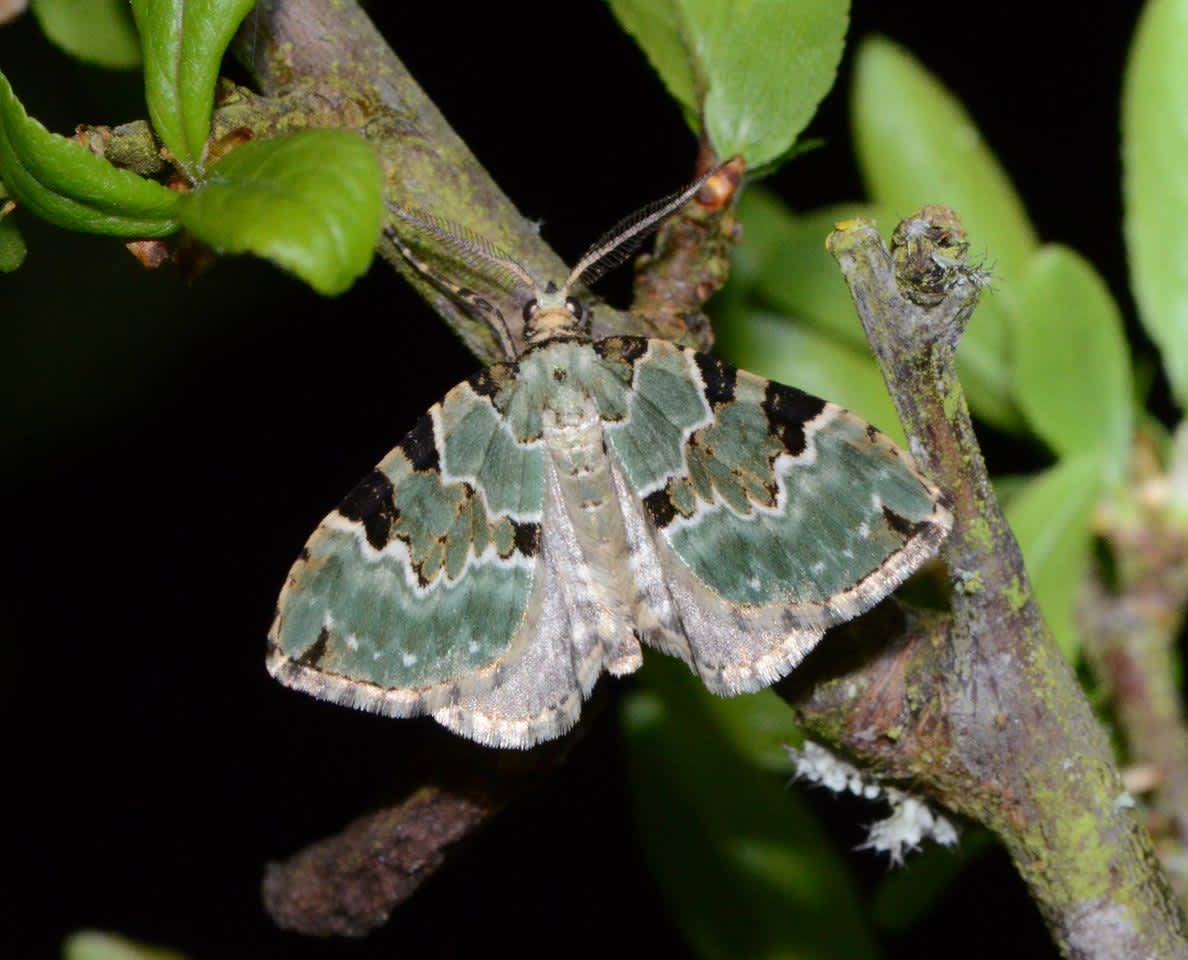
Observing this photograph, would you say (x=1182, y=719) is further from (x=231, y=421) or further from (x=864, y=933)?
(x=231, y=421)

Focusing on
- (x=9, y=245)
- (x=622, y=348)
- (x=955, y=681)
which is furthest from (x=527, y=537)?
(x=9, y=245)

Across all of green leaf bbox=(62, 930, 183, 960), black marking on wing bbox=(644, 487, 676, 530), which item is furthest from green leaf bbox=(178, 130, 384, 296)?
green leaf bbox=(62, 930, 183, 960)

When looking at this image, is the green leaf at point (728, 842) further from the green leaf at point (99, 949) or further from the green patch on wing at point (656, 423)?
the green leaf at point (99, 949)

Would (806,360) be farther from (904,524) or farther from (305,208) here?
(305,208)

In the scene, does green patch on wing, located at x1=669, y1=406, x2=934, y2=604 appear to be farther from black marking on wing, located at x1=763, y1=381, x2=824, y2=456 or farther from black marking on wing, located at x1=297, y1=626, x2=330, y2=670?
black marking on wing, located at x1=297, y1=626, x2=330, y2=670

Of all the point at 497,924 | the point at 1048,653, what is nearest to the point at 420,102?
the point at 1048,653

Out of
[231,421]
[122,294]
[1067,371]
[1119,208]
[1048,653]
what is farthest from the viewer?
[1119,208]

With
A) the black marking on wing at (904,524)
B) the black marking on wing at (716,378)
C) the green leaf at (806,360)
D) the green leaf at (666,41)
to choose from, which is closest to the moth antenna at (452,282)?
the black marking on wing at (716,378)
